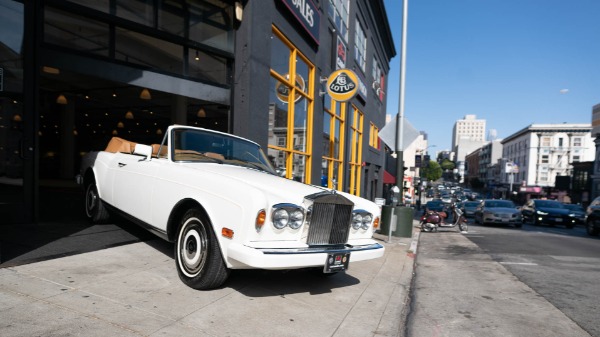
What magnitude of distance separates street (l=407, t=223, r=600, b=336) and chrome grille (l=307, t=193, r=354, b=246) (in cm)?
121

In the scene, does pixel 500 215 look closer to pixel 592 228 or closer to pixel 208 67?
pixel 592 228

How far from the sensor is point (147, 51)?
25.2 feet

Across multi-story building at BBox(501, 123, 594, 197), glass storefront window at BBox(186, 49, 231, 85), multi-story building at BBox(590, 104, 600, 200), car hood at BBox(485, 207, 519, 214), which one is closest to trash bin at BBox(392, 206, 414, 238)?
glass storefront window at BBox(186, 49, 231, 85)

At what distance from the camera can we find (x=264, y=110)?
8.90m

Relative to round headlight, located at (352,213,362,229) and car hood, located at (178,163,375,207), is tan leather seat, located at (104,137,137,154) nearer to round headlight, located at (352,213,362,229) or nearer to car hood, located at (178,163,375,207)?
car hood, located at (178,163,375,207)

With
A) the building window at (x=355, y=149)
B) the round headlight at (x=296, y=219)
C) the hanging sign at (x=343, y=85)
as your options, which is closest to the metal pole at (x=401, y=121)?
the hanging sign at (x=343, y=85)

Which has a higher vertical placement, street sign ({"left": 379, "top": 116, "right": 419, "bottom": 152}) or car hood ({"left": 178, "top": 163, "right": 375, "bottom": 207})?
street sign ({"left": 379, "top": 116, "right": 419, "bottom": 152})

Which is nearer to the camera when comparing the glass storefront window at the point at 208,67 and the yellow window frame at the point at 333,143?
the glass storefront window at the point at 208,67

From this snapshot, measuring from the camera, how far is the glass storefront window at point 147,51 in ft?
23.5

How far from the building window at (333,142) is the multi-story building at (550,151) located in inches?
2259

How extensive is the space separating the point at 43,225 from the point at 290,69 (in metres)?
7.50

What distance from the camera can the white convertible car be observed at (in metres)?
3.34

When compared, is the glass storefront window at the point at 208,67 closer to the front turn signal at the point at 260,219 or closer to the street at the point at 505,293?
the front turn signal at the point at 260,219

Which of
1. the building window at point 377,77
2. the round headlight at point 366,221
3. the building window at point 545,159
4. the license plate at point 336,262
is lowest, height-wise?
the license plate at point 336,262
